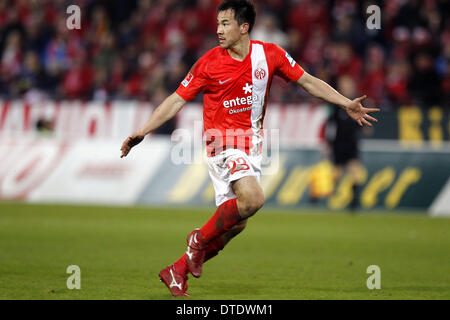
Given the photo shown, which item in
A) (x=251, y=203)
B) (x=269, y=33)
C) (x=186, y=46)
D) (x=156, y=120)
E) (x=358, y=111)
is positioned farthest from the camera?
(x=186, y=46)

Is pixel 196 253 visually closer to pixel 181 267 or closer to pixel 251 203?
pixel 181 267

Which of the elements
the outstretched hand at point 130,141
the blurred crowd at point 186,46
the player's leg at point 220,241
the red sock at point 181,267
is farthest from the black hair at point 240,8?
the blurred crowd at point 186,46

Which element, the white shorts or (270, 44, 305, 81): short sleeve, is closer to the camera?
the white shorts

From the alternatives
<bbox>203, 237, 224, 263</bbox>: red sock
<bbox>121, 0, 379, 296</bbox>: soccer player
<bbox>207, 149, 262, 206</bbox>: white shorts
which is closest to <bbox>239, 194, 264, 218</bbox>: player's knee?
<bbox>121, 0, 379, 296</bbox>: soccer player

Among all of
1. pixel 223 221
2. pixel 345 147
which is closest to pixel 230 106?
pixel 223 221

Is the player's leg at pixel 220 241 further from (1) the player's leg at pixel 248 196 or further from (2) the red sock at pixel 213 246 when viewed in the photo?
(1) the player's leg at pixel 248 196

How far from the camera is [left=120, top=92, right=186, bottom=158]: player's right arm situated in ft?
21.9

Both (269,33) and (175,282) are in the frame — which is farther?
(269,33)

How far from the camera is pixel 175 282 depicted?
6570 mm

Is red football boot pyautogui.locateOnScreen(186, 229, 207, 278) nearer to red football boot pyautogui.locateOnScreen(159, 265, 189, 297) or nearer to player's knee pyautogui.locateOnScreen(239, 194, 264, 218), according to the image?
red football boot pyautogui.locateOnScreen(159, 265, 189, 297)

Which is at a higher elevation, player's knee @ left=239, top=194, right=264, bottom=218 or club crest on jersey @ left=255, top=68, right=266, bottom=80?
club crest on jersey @ left=255, top=68, right=266, bottom=80

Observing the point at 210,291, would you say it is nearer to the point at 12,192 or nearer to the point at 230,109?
the point at 230,109

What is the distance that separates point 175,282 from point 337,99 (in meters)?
2.13

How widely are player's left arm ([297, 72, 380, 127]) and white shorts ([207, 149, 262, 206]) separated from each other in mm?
786
